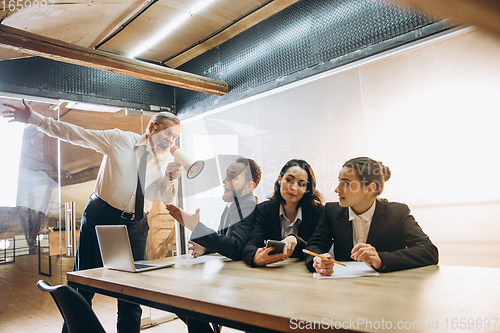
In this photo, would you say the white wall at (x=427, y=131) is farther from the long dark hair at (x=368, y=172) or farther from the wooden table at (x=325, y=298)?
the wooden table at (x=325, y=298)

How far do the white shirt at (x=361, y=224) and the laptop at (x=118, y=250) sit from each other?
1121 millimetres

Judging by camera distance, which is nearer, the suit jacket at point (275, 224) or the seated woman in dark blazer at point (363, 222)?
the seated woman in dark blazer at point (363, 222)

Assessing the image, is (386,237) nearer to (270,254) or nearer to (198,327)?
(270,254)

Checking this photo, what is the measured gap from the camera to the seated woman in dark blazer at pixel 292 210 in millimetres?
2246

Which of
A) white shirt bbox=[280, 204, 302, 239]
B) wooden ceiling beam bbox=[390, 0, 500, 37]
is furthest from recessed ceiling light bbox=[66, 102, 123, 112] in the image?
wooden ceiling beam bbox=[390, 0, 500, 37]

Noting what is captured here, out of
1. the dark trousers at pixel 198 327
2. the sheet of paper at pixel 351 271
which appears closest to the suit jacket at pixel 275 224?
the sheet of paper at pixel 351 271

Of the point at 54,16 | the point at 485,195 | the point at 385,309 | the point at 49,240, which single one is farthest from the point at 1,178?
the point at 485,195

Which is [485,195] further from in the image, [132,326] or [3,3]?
[3,3]

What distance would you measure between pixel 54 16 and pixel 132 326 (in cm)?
271

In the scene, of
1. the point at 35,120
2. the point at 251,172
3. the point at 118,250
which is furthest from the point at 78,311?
the point at 35,120

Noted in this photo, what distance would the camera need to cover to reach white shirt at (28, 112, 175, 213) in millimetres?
2797

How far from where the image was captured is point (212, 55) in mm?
4359

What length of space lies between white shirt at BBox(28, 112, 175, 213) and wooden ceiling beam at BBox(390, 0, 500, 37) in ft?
9.22

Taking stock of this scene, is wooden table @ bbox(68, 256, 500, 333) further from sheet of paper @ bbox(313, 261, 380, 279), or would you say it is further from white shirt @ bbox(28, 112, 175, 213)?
white shirt @ bbox(28, 112, 175, 213)
